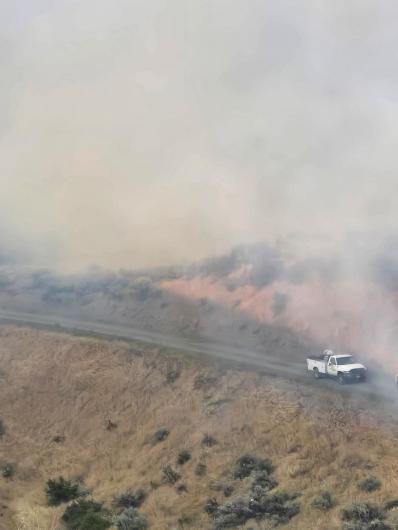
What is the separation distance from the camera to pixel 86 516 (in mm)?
33219

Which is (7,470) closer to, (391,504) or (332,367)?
(332,367)

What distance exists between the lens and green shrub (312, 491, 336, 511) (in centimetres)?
2884

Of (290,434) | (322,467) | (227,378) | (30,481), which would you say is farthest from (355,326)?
(30,481)

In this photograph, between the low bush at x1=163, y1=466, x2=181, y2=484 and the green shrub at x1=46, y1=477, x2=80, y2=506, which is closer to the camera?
the low bush at x1=163, y1=466, x2=181, y2=484

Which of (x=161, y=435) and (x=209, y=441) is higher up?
(x=209, y=441)

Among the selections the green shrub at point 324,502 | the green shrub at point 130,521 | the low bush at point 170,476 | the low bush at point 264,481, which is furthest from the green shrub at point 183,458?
the green shrub at point 324,502

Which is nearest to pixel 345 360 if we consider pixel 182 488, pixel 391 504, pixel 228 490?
pixel 228 490

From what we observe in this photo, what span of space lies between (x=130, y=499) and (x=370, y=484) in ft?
43.6

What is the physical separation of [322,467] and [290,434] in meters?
4.42

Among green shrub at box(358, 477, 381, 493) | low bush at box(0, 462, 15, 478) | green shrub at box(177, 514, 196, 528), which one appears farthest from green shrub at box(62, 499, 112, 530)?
green shrub at box(358, 477, 381, 493)

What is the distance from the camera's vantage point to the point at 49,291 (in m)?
85.7

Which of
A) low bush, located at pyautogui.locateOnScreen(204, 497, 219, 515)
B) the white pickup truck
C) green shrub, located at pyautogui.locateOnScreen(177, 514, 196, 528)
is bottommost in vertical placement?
green shrub, located at pyautogui.locateOnScreen(177, 514, 196, 528)

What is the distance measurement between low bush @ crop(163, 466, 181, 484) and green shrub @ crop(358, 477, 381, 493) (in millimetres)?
10978

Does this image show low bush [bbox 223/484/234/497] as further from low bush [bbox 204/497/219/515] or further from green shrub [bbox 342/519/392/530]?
green shrub [bbox 342/519/392/530]
